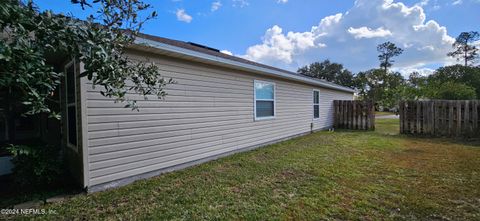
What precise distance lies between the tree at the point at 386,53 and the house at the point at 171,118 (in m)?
37.4

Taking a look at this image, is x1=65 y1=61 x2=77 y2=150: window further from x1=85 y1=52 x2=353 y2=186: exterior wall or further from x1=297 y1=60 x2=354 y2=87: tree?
x1=297 y1=60 x2=354 y2=87: tree

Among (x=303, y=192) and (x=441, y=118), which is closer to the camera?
(x=303, y=192)

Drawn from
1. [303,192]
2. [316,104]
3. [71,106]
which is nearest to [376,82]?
[316,104]

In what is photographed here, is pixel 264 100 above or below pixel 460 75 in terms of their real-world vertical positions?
below

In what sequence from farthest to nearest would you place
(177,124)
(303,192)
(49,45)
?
(177,124)
(303,192)
(49,45)

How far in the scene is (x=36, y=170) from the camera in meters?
3.41

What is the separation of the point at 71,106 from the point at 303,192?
419 centimetres

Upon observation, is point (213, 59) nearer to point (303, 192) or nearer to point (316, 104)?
point (303, 192)

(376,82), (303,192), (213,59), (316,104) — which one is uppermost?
(376,82)

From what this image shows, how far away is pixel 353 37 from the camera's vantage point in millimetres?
16812

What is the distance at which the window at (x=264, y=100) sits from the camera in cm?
677

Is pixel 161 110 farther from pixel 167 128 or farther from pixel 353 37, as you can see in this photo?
pixel 353 37

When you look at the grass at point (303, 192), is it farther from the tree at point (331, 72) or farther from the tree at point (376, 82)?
the tree at point (331, 72)

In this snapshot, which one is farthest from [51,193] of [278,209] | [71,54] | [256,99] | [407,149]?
[407,149]
